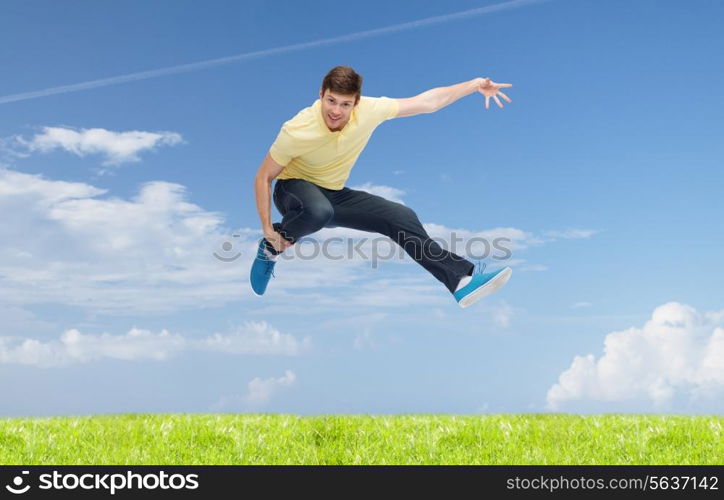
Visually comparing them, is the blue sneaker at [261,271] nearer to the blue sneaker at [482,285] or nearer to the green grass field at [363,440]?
the green grass field at [363,440]

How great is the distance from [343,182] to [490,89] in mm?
1626

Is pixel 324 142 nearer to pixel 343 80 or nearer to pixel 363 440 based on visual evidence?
pixel 343 80

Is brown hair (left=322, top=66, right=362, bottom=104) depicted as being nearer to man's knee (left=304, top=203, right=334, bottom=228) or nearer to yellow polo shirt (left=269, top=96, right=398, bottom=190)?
yellow polo shirt (left=269, top=96, right=398, bottom=190)

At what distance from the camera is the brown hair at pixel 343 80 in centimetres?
602

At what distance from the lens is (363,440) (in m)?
6.35

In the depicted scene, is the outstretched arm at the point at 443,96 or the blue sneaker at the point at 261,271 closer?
the outstretched arm at the point at 443,96

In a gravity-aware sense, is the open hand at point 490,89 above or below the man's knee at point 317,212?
above

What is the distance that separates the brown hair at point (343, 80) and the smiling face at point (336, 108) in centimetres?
4

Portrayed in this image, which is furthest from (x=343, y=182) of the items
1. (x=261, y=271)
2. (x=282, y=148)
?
(x=261, y=271)

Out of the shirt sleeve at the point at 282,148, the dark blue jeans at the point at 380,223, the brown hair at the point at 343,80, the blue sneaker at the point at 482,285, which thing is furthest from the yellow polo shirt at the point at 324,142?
the blue sneaker at the point at 482,285

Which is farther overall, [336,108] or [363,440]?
[363,440]
